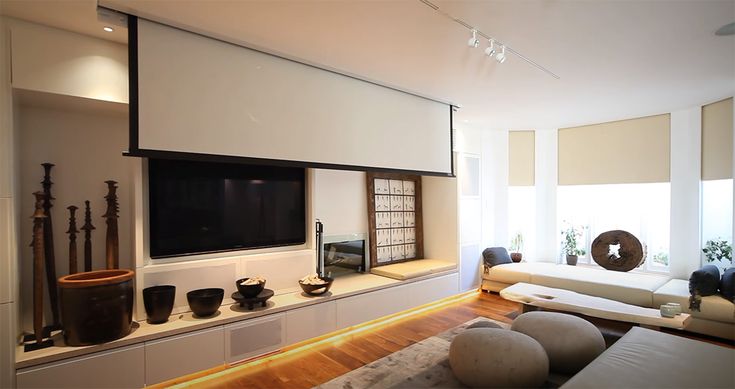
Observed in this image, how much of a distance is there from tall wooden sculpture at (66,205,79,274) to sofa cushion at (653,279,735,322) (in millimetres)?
5512

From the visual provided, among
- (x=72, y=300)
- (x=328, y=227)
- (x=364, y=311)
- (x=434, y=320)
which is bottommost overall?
(x=434, y=320)

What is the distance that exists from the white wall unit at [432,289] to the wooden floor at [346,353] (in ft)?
0.56

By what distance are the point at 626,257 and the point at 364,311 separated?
3.48 m

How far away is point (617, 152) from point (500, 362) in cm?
475

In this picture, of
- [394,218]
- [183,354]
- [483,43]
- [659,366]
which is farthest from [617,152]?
[183,354]

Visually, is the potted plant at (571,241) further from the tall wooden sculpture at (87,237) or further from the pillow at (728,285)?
the tall wooden sculpture at (87,237)

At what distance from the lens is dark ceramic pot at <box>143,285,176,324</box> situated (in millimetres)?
2584

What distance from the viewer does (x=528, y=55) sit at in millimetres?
2873

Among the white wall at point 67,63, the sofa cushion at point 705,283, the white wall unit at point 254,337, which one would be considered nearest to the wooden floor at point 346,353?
the white wall unit at point 254,337

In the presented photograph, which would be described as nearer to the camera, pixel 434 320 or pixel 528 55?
pixel 528 55

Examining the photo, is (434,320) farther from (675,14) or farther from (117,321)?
(675,14)

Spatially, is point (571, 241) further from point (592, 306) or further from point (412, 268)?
point (412, 268)

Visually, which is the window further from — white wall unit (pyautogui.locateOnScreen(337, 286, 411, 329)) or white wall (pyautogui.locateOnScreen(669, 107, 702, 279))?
white wall unit (pyautogui.locateOnScreen(337, 286, 411, 329))

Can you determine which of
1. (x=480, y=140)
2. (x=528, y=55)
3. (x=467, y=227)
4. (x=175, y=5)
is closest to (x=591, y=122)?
(x=480, y=140)
